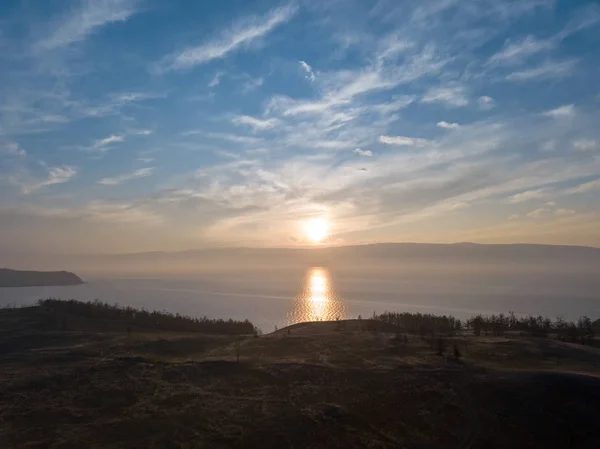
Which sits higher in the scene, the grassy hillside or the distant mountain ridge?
the distant mountain ridge

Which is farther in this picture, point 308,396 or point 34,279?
point 34,279

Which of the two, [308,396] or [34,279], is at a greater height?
[34,279]

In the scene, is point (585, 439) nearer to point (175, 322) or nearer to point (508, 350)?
point (508, 350)

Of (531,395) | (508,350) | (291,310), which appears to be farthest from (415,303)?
(531,395)

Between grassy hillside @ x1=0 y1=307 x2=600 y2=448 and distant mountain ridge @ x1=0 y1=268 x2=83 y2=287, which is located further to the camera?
distant mountain ridge @ x1=0 y1=268 x2=83 y2=287
